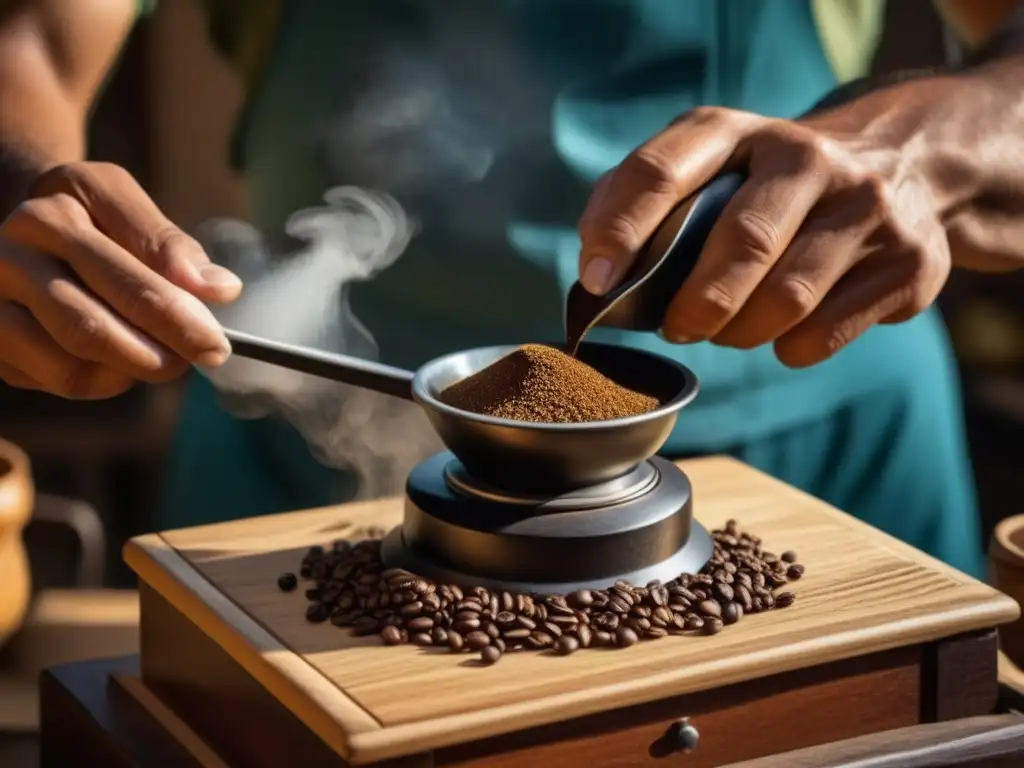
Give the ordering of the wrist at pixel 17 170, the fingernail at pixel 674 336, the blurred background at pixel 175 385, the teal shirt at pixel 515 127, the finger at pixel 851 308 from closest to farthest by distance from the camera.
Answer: the fingernail at pixel 674 336 → the finger at pixel 851 308 → the wrist at pixel 17 170 → the teal shirt at pixel 515 127 → the blurred background at pixel 175 385

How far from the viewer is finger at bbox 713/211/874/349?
1563 millimetres

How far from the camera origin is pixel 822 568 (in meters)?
1.55

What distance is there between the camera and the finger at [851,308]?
5.35 feet

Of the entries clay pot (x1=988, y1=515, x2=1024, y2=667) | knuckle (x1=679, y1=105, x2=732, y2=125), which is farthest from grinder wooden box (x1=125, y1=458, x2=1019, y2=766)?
knuckle (x1=679, y1=105, x2=732, y2=125)

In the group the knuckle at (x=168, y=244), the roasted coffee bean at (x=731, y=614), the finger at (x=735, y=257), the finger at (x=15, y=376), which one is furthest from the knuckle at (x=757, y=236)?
the finger at (x=15, y=376)

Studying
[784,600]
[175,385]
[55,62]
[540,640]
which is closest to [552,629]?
[540,640]

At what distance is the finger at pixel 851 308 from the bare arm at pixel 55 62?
3.37ft

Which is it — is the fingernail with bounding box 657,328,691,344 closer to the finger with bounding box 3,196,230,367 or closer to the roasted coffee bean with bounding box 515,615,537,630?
the roasted coffee bean with bounding box 515,615,537,630

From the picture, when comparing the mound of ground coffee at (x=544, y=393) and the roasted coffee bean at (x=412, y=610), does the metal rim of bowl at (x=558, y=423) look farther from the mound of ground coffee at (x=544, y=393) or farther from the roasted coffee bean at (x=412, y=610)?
the roasted coffee bean at (x=412, y=610)

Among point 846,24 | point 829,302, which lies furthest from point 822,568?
point 846,24

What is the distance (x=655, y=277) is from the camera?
151 cm

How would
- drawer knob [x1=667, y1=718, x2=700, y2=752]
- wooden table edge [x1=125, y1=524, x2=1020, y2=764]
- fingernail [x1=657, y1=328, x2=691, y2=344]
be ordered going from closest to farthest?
wooden table edge [x1=125, y1=524, x2=1020, y2=764] < drawer knob [x1=667, y1=718, x2=700, y2=752] < fingernail [x1=657, y1=328, x2=691, y2=344]

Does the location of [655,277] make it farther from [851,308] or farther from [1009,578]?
[1009,578]

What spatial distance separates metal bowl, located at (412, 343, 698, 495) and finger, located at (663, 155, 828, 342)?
0.17 ft
